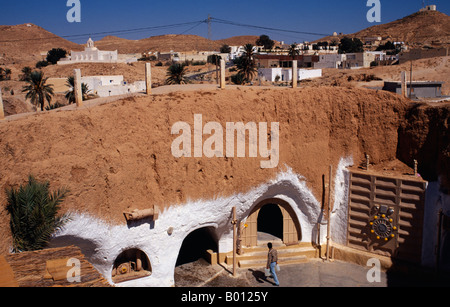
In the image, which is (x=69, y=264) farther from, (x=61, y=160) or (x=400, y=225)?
(x=400, y=225)

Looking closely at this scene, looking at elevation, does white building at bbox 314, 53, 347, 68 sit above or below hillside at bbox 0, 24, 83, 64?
below

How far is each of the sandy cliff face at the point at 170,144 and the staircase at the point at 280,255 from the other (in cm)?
211

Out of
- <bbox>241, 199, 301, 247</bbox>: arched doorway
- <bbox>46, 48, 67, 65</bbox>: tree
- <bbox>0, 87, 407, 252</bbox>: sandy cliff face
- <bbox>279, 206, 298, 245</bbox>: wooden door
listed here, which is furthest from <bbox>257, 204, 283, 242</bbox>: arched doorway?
<bbox>46, 48, 67, 65</bbox>: tree

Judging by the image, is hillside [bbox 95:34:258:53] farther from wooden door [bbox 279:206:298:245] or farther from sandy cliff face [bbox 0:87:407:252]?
wooden door [bbox 279:206:298:245]

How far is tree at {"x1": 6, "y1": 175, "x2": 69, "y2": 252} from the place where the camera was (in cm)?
1141

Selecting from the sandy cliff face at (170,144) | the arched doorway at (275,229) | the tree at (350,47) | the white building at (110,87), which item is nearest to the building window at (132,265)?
the sandy cliff face at (170,144)

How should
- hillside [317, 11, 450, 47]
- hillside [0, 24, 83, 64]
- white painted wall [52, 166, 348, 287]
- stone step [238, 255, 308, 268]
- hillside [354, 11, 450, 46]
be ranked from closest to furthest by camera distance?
1. white painted wall [52, 166, 348, 287]
2. stone step [238, 255, 308, 268]
3. hillside [317, 11, 450, 47]
4. hillside [354, 11, 450, 46]
5. hillside [0, 24, 83, 64]

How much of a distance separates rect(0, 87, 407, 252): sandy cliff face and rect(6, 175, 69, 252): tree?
309 mm

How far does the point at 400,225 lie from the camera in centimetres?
1548

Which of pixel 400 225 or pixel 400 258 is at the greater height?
pixel 400 225

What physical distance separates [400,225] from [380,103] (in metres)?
4.76

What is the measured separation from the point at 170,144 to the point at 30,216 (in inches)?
196

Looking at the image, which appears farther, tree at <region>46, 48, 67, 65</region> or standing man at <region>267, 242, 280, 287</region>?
tree at <region>46, 48, 67, 65</region>
